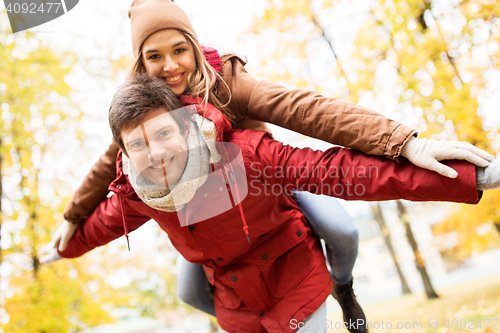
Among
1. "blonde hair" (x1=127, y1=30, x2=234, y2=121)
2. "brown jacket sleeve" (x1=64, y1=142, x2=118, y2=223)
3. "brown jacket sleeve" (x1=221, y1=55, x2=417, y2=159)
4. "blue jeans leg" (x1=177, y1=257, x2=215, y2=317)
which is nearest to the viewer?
"brown jacket sleeve" (x1=221, y1=55, x2=417, y2=159)

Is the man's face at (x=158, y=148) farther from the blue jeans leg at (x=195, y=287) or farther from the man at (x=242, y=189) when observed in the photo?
the blue jeans leg at (x=195, y=287)

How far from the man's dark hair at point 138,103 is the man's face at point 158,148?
0.12 ft

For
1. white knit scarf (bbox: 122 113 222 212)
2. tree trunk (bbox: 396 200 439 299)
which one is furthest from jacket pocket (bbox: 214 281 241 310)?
tree trunk (bbox: 396 200 439 299)

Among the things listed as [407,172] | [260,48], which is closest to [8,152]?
[260,48]

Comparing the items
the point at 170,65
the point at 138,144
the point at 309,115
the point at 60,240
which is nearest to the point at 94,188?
the point at 60,240

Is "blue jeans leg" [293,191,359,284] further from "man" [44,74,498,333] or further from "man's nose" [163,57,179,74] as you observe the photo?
"man's nose" [163,57,179,74]

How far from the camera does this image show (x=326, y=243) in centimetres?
232

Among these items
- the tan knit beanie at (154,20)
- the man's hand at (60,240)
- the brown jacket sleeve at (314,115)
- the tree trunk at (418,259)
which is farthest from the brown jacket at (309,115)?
the tree trunk at (418,259)

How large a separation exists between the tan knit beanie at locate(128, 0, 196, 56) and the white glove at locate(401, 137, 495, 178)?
52.0 inches

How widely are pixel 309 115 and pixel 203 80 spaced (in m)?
0.57

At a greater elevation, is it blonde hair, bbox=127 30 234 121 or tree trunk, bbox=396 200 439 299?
blonde hair, bbox=127 30 234 121

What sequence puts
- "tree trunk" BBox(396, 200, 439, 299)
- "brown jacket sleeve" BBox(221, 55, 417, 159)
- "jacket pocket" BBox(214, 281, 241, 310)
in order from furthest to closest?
"tree trunk" BBox(396, 200, 439, 299)
"jacket pocket" BBox(214, 281, 241, 310)
"brown jacket sleeve" BBox(221, 55, 417, 159)

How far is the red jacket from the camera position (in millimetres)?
1436

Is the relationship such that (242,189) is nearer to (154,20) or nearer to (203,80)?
(203,80)
